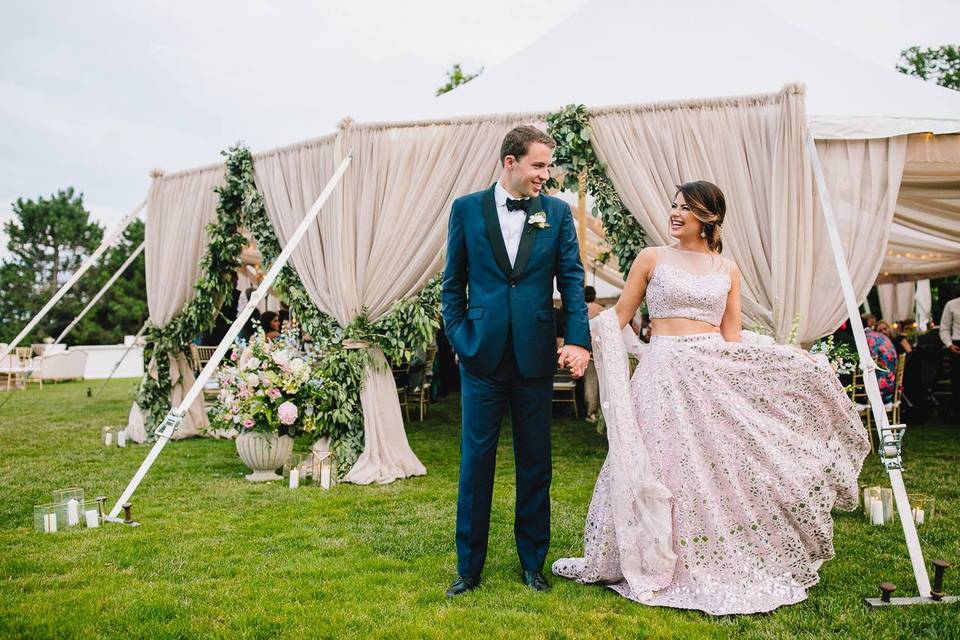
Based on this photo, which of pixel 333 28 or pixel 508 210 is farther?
pixel 333 28

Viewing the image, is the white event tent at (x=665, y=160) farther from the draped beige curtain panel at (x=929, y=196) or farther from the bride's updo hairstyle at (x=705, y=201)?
the bride's updo hairstyle at (x=705, y=201)

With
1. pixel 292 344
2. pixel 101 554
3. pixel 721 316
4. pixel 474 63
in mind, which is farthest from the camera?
pixel 474 63

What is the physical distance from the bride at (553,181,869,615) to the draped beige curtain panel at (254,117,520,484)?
2.64m

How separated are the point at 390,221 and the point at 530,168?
302 centimetres

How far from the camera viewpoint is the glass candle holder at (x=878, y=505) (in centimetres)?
445

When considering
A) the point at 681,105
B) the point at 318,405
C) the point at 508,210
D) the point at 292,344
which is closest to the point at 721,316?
the point at 508,210

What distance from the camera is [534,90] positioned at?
660 centimetres

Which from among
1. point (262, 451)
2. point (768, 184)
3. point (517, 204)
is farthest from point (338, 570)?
point (768, 184)

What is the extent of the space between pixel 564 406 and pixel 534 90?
4735 millimetres

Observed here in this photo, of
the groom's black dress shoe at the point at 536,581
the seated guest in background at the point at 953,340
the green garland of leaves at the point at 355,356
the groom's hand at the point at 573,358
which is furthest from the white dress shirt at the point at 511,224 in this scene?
the seated guest in background at the point at 953,340

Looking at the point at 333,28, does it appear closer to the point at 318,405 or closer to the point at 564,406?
the point at 564,406

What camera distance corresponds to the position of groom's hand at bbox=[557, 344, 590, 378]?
10.2ft

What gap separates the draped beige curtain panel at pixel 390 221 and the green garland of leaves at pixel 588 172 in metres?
0.46

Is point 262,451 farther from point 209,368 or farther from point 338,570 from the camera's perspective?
point 338,570
